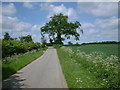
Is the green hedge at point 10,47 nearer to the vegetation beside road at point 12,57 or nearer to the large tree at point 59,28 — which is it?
the vegetation beside road at point 12,57

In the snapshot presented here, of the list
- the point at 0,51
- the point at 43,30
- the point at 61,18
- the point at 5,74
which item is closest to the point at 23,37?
the point at 43,30

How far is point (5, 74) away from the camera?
1106 centimetres

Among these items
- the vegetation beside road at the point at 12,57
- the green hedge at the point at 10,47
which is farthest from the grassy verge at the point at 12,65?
Result: the green hedge at the point at 10,47

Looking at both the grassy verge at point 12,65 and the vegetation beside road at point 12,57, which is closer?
the grassy verge at point 12,65

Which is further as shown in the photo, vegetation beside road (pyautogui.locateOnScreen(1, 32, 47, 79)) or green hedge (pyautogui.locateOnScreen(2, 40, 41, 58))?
green hedge (pyautogui.locateOnScreen(2, 40, 41, 58))

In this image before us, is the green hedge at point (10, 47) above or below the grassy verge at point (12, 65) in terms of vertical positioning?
above

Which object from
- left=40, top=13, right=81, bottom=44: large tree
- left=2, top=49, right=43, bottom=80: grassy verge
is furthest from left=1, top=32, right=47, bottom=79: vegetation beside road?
left=40, top=13, right=81, bottom=44: large tree

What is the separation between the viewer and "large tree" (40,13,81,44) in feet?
253

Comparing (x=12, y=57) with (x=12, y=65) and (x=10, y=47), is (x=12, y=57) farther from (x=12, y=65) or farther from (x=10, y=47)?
(x=12, y=65)

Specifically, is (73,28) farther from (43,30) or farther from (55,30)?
(43,30)

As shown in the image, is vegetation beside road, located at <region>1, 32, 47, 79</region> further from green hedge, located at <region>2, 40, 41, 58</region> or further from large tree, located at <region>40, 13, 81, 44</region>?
large tree, located at <region>40, 13, 81, 44</region>

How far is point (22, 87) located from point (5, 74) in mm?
3210

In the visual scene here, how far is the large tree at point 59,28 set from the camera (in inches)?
3036

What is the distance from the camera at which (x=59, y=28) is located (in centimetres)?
7638
